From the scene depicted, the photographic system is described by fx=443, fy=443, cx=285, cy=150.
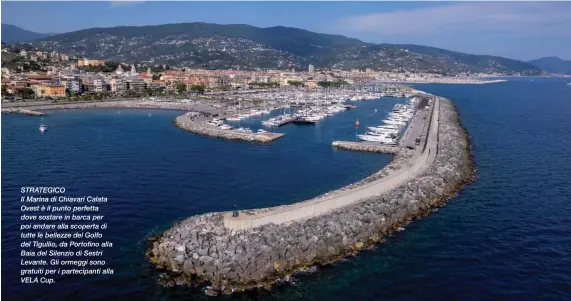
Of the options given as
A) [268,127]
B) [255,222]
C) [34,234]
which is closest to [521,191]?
[255,222]

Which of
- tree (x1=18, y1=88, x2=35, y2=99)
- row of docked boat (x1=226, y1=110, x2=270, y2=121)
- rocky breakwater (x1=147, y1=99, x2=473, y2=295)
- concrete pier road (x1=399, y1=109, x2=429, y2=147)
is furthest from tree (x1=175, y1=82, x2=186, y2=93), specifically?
rocky breakwater (x1=147, y1=99, x2=473, y2=295)

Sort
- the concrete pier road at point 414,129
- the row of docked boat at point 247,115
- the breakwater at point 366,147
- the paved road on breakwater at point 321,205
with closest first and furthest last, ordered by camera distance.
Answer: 1. the paved road on breakwater at point 321,205
2. the breakwater at point 366,147
3. the concrete pier road at point 414,129
4. the row of docked boat at point 247,115

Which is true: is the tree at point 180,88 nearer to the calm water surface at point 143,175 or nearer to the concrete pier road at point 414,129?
the calm water surface at point 143,175

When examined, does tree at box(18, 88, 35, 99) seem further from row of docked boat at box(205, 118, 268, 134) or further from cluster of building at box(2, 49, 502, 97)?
row of docked boat at box(205, 118, 268, 134)

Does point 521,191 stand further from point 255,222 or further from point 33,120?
point 33,120

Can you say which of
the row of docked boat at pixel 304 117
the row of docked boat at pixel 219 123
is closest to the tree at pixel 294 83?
the row of docked boat at pixel 304 117

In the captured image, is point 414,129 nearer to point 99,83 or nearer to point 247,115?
point 247,115
